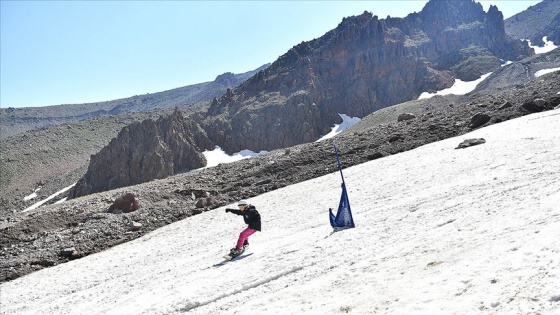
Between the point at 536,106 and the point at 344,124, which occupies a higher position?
the point at 344,124

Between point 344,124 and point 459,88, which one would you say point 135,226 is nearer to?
point 344,124

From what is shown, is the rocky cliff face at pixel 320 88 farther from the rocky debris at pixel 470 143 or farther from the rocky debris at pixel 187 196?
the rocky debris at pixel 470 143

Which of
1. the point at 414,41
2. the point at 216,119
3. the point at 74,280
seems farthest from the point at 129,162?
the point at 414,41

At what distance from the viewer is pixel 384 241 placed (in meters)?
12.1

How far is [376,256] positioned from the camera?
1073cm

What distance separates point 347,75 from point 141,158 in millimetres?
80477

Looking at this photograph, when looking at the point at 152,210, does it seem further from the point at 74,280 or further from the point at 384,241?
the point at 384,241

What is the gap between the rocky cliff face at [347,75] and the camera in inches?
4921

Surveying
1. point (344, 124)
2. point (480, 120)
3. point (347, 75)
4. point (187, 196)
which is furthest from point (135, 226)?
point (347, 75)

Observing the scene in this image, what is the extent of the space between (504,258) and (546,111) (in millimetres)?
27937

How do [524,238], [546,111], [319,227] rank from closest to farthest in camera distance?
[524,238] → [319,227] → [546,111]

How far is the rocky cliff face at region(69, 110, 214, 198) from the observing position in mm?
A: 96250

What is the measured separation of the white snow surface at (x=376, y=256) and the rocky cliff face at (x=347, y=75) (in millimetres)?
99189

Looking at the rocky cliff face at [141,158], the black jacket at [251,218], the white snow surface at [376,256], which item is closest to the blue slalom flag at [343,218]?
the white snow surface at [376,256]
